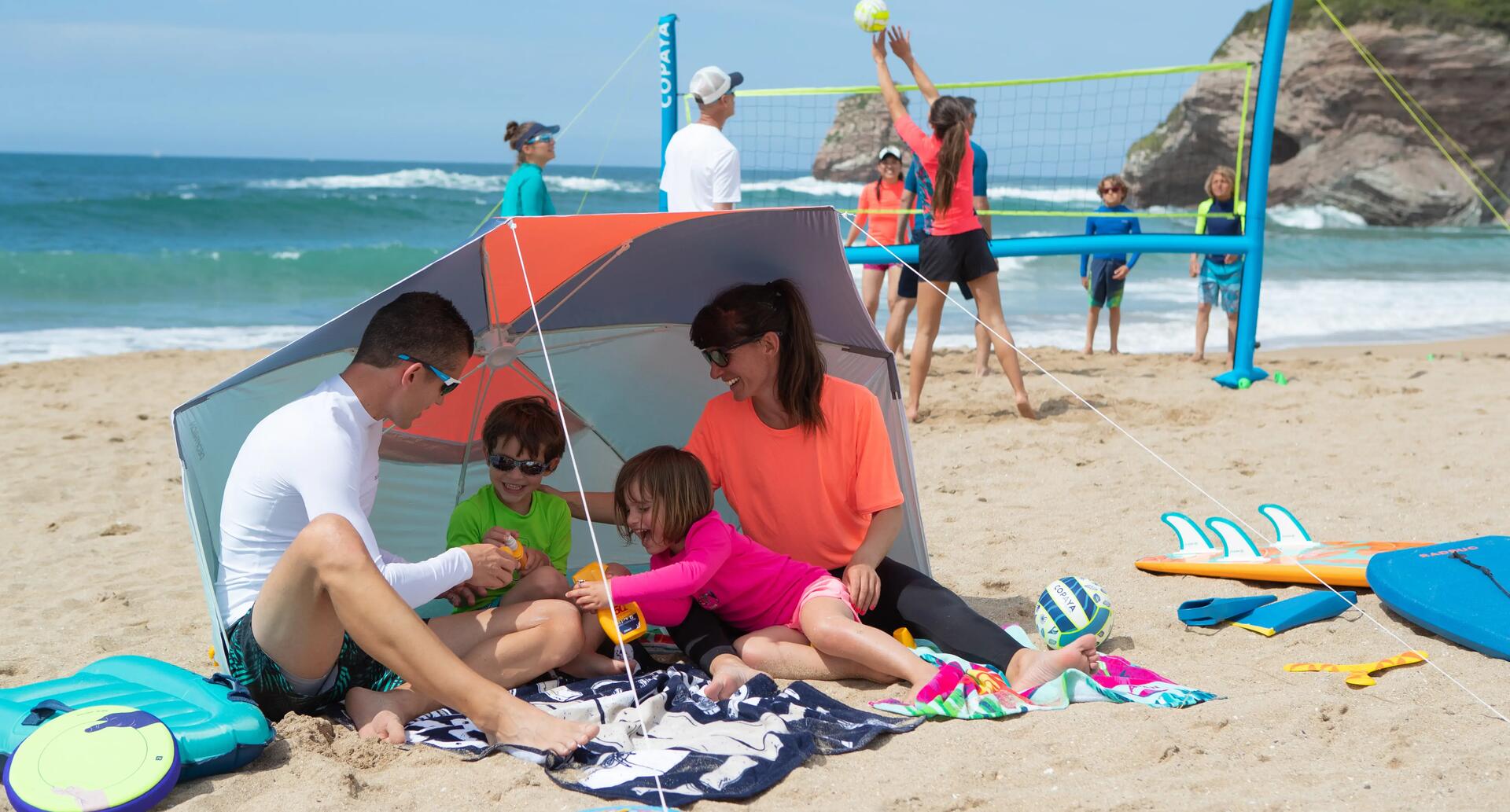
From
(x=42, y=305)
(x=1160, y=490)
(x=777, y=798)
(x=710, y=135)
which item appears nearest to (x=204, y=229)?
(x=42, y=305)

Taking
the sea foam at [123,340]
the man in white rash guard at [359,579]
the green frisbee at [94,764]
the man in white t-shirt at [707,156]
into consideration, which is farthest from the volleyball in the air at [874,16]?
the sea foam at [123,340]

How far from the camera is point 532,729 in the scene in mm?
2652

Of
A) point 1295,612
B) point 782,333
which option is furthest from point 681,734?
point 1295,612

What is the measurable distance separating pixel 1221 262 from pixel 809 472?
6293 mm

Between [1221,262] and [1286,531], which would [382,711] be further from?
[1221,262]

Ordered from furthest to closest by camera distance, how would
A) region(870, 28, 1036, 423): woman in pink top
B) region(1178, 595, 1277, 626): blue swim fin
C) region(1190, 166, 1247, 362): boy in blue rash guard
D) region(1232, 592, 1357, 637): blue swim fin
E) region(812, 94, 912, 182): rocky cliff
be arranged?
region(812, 94, 912, 182): rocky cliff < region(1190, 166, 1247, 362): boy in blue rash guard < region(870, 28, 1036, 423): woman in pink top < region(1178, 595, 1277, 626): blue swim fin < region(1232, 592, 1357, 637): blue swim fin

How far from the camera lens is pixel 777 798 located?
248 centimetres

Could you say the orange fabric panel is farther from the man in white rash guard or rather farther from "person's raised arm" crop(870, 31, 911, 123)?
"person's raised arm" crop(870, 31, 911, 123)

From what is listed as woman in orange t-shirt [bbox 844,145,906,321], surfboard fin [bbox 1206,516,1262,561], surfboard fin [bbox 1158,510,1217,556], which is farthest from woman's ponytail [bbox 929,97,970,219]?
woman in orange t-shirt [bbox 844,145,906,321]

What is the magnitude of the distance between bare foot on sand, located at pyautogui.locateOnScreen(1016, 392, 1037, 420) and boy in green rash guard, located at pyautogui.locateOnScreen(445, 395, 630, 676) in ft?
12.0

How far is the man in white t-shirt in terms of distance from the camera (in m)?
5.29

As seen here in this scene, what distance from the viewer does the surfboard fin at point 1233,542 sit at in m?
4.12

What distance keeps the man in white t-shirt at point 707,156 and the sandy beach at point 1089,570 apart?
1.69 metres

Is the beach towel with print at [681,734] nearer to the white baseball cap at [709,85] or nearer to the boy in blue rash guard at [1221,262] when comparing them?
the white baseball cap at [709,85]
